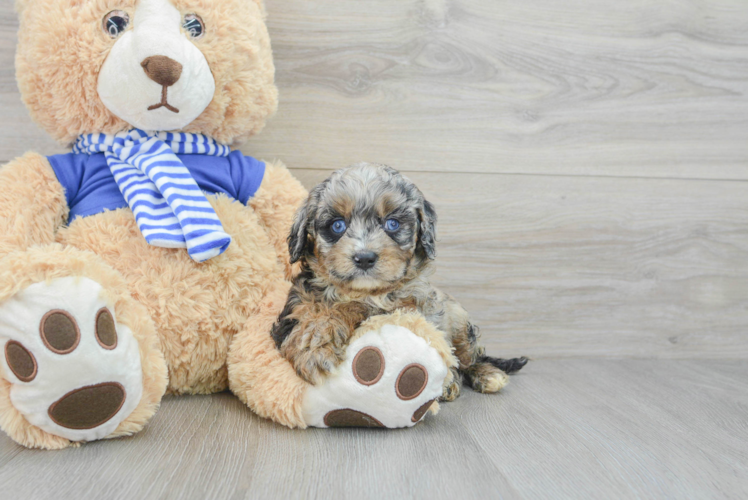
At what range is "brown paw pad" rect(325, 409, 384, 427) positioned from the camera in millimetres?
1480

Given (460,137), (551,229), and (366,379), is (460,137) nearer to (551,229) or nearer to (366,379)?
(551,229)

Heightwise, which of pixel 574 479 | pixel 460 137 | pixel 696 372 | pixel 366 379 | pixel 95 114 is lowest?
pixel 696 372

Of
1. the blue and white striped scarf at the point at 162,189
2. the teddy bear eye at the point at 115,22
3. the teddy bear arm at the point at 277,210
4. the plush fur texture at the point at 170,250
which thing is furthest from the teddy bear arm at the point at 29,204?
the teddy bear arm at the point at 277,210

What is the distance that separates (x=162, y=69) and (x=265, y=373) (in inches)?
34.6

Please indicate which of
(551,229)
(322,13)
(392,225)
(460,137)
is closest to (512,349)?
(551,229)

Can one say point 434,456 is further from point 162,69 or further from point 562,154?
point 562,154

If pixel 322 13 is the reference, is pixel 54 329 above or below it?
below

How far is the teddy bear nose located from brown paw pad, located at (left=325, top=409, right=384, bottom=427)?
101cm

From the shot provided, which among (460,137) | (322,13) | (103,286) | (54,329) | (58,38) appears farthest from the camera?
(460,137)

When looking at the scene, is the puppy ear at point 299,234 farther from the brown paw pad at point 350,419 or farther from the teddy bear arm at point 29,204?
the teddy bear arm at point 29,204

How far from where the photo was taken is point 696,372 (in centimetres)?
232

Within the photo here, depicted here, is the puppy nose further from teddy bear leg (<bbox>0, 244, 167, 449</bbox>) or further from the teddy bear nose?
the teddy bear nose

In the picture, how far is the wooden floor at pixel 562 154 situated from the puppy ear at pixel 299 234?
0.61 m

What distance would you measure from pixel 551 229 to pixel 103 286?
5.74 ft
